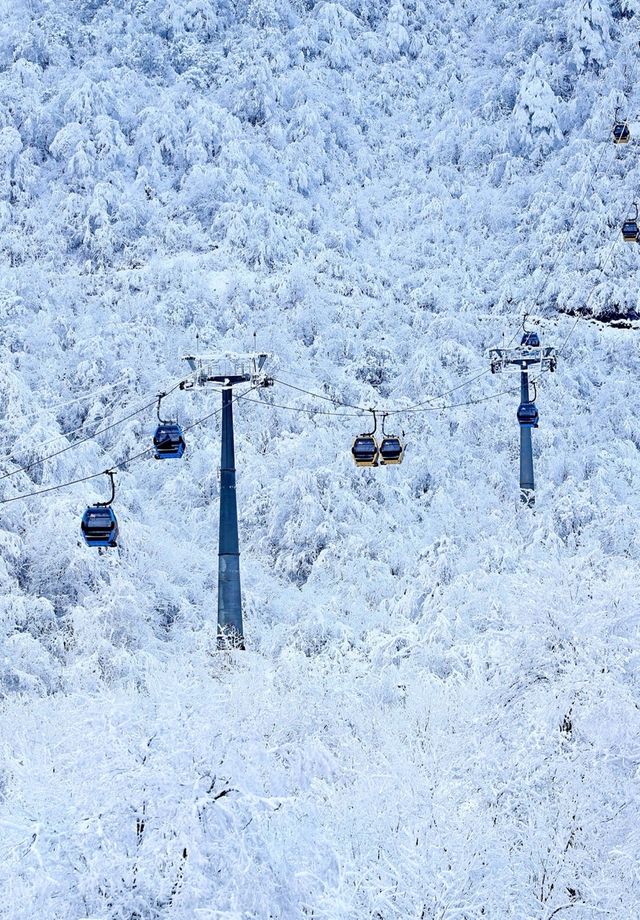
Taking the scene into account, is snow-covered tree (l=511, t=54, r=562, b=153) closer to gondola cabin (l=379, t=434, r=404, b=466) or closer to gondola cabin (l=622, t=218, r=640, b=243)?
gondola cabin (l=622, t=218, r=640, b=243)

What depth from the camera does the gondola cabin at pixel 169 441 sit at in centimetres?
1975

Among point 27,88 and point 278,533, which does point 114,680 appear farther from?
point 27,88

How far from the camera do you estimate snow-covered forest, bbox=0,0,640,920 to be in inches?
355

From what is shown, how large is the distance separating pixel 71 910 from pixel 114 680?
16278mm

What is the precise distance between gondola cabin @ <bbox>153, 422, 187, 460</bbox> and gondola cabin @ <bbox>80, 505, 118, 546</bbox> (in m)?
2.33

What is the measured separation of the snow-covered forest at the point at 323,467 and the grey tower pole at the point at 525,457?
1066 millimetres

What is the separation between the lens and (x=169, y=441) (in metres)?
19.8

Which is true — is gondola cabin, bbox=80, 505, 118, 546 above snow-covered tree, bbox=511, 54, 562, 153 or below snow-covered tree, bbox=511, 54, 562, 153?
below

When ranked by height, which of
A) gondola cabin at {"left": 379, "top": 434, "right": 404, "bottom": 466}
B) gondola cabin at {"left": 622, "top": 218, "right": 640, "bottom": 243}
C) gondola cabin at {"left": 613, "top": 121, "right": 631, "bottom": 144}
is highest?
gondola cabin at {"left": 613, "top": 121, "right": 631, "bottom": 144}

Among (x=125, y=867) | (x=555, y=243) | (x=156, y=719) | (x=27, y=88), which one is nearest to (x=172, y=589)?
(x=156, y=719)

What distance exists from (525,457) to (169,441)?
1386cm

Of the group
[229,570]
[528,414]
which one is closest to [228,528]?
[229,570]

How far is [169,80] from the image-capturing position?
185 feet

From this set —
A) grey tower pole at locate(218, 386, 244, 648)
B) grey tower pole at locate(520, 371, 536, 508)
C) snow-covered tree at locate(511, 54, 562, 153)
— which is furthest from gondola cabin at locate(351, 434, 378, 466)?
snow-covered tree at locate(511, 54, 562, 153)
